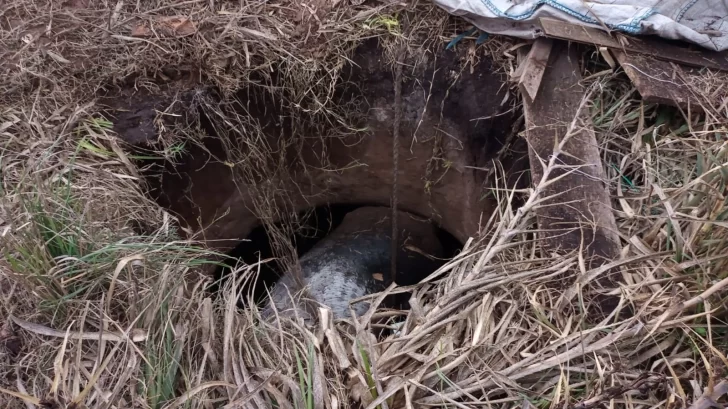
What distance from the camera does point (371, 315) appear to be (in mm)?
1726

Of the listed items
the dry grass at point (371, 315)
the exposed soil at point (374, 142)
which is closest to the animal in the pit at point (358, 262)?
the exposed soil at point (374, 142)

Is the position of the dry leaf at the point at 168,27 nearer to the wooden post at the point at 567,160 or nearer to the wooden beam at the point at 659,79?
the wooden post at the point at 567,160

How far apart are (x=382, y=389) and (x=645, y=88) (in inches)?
55.4

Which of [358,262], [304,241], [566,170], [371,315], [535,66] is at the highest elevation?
[535,66]

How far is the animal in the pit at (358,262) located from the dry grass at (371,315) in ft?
1.78

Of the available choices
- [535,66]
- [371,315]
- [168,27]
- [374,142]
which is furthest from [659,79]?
[168,27]

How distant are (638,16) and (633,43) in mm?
101

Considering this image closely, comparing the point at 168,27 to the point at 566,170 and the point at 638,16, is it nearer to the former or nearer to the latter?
the point at 566,170

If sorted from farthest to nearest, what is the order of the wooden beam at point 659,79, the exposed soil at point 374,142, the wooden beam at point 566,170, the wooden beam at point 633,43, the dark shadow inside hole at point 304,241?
1. the dark shadow inside hole at point 304,241
2. the exposed soil at point 374,142
3. the wooden beam at point 633,43
4. the wooden beam at point 659,79
5. the wooden beam at point 566,170

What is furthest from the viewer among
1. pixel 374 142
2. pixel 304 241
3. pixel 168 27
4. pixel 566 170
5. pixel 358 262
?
pixel 304 241

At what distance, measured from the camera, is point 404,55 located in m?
2.42

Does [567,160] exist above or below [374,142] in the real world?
above

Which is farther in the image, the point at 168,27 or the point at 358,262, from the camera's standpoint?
the point at 358,262

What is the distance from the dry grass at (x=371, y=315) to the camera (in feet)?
4.84
